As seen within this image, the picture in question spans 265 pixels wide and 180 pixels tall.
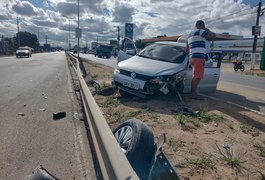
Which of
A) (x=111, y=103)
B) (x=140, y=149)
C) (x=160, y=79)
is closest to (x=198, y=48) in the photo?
(x=160, y=79)

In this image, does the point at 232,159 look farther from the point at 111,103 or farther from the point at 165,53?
the point at 165,53

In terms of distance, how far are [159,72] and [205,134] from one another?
266 centimetres

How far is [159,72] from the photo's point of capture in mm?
7359

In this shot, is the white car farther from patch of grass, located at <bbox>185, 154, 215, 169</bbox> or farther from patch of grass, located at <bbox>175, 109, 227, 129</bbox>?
patch of grass, located at <bbox>185, 154, 215, 169</bbox>

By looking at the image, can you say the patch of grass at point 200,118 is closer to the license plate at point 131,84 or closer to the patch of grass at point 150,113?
the patch of grass at point 150,113

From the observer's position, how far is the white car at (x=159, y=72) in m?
7.39

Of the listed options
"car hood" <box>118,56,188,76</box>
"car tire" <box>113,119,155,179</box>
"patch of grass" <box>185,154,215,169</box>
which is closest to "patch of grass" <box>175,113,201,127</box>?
"patch of grass" <box>185,154,215,169</box>

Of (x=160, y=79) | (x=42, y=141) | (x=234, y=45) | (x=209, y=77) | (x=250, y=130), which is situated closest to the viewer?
(x=42, y=141)

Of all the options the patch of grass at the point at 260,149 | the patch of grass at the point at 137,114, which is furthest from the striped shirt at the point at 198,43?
the patch of grass at the point at 260,149

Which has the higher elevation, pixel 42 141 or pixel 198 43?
pixel 198 43

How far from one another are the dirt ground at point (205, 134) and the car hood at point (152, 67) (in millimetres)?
832

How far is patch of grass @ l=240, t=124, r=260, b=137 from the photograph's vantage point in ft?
17.1

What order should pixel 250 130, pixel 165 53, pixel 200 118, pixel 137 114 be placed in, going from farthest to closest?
pixel 165 53
pixel 137 114
pixel 200 118
pixel 250 130

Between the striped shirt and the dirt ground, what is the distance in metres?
1.30
